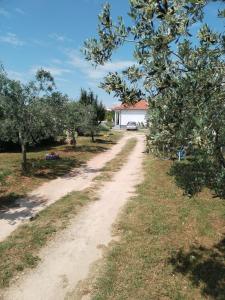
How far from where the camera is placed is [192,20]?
5750 mm

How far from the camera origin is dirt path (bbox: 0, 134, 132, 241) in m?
12.6

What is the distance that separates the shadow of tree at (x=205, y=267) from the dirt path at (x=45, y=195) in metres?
5.57

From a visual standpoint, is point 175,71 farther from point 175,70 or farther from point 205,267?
point 205,267

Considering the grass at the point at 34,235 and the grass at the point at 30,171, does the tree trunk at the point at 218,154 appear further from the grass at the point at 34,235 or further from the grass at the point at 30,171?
the grass at the point at 30,171

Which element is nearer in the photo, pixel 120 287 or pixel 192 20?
pixel 192 20

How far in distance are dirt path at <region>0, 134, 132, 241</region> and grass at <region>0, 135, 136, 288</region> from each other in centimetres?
42

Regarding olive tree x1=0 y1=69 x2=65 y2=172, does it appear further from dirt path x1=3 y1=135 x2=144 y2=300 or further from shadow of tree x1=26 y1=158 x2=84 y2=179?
dirt path x1=3 y1=135 x2=144 y2=300

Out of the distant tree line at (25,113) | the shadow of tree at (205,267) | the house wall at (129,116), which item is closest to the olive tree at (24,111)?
the distant tree line at (25,113)

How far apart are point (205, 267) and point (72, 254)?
12.2 feet

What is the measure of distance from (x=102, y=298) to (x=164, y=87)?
16.3ft

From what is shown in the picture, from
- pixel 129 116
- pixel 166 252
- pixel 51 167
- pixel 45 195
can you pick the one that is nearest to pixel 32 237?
pixel 166 252

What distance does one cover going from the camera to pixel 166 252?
10445mm

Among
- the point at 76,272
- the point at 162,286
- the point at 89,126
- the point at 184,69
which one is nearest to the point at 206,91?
the point at 184,69

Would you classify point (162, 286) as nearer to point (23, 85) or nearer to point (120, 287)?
point (120, 287)
